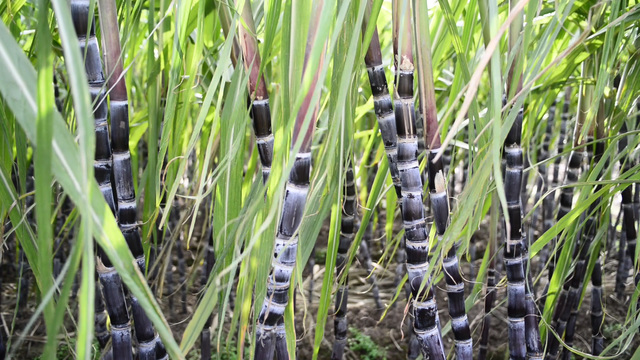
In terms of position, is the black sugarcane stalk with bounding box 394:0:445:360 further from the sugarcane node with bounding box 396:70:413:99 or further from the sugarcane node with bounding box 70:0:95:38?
the sugarcane node with bounding box 70:0:95:38

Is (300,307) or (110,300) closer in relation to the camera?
(110,300)

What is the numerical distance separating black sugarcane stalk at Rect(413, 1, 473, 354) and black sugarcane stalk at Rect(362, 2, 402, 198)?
0.04m

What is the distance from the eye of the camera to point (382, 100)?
542mm

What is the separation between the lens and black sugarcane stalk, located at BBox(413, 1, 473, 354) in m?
0.46

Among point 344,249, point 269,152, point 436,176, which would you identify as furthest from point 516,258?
point 344,249

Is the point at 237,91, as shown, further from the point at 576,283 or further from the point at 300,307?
the point at 300,307

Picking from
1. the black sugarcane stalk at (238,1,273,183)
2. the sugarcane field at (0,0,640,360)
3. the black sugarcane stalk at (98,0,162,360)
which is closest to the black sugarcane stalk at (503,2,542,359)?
the sugarcane field at (0,0,640,360)

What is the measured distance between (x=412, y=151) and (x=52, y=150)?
12.8 inches

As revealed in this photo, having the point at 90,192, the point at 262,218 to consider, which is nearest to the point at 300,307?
the point at 262,218

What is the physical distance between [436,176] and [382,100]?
9 cm

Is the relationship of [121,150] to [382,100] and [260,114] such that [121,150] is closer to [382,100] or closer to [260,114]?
[260,114]

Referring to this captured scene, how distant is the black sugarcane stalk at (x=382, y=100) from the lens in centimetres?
52

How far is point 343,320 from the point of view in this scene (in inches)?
42.6

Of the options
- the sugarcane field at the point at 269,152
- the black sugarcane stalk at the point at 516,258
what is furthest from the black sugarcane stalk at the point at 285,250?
the black sugarcane stalk at the point at 516,258
